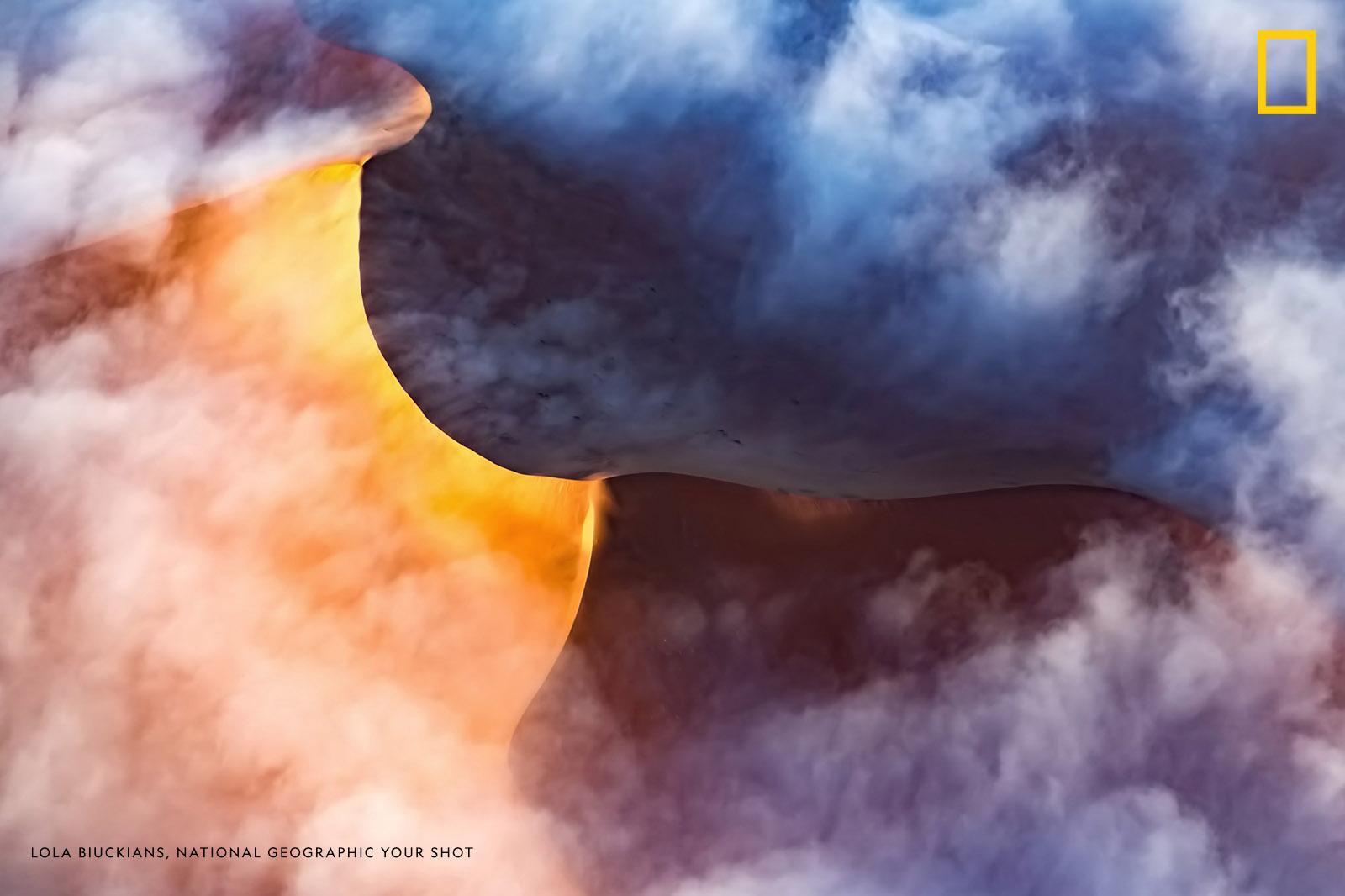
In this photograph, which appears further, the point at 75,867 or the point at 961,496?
the point at 961,496

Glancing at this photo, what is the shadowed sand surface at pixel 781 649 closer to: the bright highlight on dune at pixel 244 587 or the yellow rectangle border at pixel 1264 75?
the bright highlight on dune at pixel 244 587

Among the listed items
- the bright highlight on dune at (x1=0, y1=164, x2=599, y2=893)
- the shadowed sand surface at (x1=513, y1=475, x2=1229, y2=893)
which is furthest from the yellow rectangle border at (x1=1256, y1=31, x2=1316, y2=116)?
the bright highlight on dune at (x1=0, y1=164, x2=599, y2=893)

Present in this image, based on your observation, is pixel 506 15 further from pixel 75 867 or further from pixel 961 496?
pixel 75 867

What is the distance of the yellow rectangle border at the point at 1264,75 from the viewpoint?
98 cm

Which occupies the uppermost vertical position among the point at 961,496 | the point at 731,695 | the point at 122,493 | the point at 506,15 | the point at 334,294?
the point at 506,15

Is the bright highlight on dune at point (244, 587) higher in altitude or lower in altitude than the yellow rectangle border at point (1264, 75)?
lower

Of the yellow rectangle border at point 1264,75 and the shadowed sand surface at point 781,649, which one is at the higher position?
the yellow rectangle border at point 1264,75

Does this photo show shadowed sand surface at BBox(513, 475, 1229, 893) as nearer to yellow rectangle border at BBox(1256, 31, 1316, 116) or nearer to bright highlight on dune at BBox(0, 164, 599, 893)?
bright highlight on dune at BBox(0, 164, 599, 893)

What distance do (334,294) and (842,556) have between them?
0.50 metres

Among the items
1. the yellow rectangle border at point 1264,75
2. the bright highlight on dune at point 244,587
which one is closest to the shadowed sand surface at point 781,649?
the bright highlight on dune at point 244,587

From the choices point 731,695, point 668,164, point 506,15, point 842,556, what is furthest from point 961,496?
point 506,15

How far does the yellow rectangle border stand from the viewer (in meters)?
0.98

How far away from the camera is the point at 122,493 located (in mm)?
1016

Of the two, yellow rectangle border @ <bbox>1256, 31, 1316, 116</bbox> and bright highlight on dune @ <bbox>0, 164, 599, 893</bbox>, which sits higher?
yellow rectangle border @ <bbox>1256, 31, 1316, 116</bbox>
